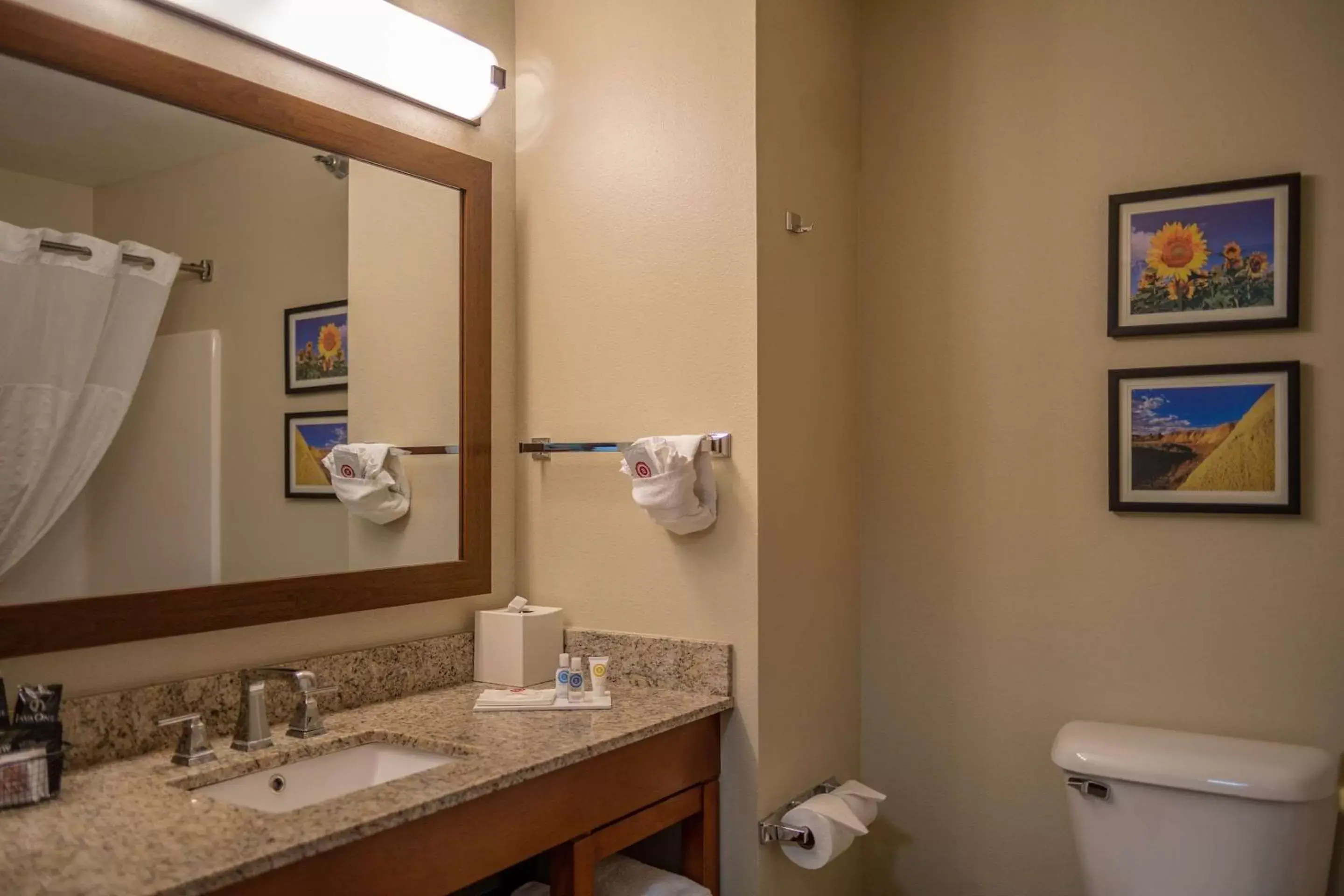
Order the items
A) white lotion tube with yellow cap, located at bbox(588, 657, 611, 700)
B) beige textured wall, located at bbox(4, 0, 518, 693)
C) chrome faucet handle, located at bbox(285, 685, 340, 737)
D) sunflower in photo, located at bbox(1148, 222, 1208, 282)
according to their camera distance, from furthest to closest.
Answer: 1. sunflower in photo, located at bbox(1148, 222, 1208, 282)
2. white lotion tube with yellow cap, located at bbox(588, 657, 611, 700)
3. chrome faucet handle, located at bbox(285, 685, 340, 737)
4. beige textured wall, located at bbox(4, 0, 518, 693)

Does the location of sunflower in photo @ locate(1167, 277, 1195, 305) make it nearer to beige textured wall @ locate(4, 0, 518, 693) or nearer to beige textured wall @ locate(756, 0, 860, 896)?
beige textured wall @ locate(756, 0, 860, 896)

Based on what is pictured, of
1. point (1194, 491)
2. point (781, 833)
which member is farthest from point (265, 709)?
point (1194, 491)

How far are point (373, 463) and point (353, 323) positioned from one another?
26cm

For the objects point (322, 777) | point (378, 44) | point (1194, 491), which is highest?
point (378, 44)

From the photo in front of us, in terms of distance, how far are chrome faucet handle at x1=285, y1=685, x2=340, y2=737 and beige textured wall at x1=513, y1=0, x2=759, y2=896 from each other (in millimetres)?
606

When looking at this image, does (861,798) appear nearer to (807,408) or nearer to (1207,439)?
(807,408)

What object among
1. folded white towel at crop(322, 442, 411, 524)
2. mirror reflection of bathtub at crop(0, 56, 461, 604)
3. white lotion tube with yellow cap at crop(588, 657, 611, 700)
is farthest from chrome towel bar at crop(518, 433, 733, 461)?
white lotion tube with yellow cap at crop(588, 657, 611, 700)

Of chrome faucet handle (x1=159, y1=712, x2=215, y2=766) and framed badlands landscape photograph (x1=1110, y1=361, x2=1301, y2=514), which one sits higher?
framed badlands landscape photograph (x1=1110, y1=361, x2=1301, y2=514)

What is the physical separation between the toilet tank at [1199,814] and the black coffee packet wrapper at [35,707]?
163 cm

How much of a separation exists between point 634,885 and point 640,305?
1069 mm

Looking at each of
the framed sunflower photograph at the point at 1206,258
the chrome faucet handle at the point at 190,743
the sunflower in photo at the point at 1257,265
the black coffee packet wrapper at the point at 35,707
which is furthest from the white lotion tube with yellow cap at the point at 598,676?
the sunflower in photo at the point at 1257,265

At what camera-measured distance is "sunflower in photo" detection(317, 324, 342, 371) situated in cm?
177

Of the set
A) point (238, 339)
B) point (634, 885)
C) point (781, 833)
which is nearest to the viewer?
point (238, 339)

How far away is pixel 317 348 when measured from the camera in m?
1.77
